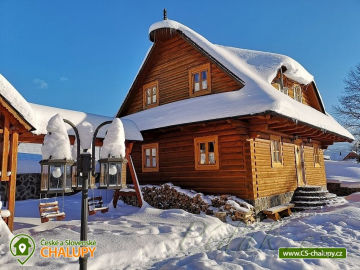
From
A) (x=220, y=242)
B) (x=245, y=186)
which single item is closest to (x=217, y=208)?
(x=245, y=186)

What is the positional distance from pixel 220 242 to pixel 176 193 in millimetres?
3838

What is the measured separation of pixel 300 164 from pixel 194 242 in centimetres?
932

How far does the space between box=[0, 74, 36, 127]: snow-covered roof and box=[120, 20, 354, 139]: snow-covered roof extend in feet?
17.1

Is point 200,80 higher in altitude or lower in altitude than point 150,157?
higher

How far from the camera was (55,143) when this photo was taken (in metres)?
3.55

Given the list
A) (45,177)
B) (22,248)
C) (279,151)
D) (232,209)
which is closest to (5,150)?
(22,248)

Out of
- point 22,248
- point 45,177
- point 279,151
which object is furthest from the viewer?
point 279,151

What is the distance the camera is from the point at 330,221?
762 cm

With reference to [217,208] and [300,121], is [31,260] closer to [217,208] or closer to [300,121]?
[217,208]

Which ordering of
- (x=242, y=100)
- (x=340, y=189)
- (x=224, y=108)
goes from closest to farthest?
(x=242, y=100) → (x=224, y=108) → (x=340, y=189)

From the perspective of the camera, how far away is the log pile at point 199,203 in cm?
852

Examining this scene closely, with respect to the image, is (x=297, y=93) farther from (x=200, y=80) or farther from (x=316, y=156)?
(x=200, y=80)

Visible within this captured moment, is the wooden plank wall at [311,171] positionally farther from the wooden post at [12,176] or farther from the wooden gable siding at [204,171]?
the wooden post at [12,176]

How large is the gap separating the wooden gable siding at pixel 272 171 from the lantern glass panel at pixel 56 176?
727cm
